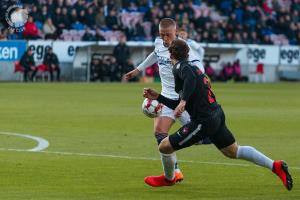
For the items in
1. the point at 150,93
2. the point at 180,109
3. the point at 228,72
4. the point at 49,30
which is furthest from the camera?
the point at 228,72

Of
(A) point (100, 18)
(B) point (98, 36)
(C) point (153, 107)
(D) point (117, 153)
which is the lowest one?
(B) point (98, 36)

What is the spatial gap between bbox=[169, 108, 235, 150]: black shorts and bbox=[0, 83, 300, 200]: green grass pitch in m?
0.61

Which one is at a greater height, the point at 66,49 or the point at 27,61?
the point at 66,49

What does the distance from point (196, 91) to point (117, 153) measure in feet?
15.9

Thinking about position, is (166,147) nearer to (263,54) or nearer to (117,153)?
(117,153)

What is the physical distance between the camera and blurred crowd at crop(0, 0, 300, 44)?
42.2 metres

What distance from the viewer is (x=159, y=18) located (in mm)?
45594

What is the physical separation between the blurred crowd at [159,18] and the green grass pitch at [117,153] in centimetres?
1153

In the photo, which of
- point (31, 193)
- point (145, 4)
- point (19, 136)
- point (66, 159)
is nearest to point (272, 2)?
point (145, 4)

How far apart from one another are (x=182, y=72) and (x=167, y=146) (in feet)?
3.00

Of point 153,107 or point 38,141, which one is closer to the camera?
point 153,107

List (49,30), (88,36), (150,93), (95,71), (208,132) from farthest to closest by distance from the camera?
(95,71), (88,36), (49,30), (150,93), (208,132)

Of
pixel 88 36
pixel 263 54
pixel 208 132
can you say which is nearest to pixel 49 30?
pixel 88 36

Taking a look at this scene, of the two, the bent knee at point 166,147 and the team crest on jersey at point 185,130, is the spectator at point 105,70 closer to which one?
the bent knee at point 166,147
